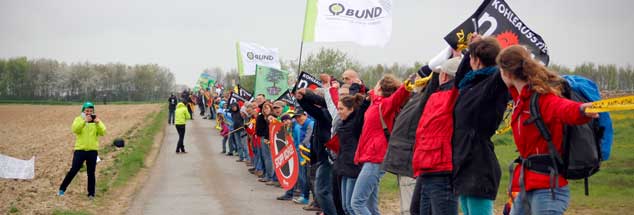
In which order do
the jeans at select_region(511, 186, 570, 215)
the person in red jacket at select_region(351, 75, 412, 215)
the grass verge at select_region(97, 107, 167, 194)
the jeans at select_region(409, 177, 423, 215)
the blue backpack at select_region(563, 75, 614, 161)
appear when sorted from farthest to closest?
1. the grass verge at select_region(97, 107, 167, 194)
2. the person in red jacket at select_region(351, 75, 412, 215)
3. the jeans at select_region(409, 177, 423, 215)
4. the jeans at select_region(511, 186, 570, 215)
5. the blue backpack at select_region(563, 75, 614, 161)

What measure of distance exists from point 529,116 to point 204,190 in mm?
10830

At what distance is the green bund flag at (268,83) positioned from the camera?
63.2 ft

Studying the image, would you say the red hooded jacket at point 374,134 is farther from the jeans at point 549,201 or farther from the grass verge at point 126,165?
the grass verge at point 126,165

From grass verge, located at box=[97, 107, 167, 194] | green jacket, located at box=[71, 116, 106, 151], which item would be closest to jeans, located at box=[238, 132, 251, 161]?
grass verge, located at box=[97, 107, 167, 194]

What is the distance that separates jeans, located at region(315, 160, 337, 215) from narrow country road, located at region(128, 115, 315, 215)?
6.77 feet

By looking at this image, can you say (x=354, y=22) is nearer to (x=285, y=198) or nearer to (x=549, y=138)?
(x=285, y=198)

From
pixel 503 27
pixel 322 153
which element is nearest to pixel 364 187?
pixel 503 27

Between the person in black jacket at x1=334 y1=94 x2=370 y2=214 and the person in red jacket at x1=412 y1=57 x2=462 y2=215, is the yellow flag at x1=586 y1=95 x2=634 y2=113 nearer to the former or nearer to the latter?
the person in red jacket at x1=412 y1=57 x2=462 y2=215

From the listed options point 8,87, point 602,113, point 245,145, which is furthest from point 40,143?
point 8,87

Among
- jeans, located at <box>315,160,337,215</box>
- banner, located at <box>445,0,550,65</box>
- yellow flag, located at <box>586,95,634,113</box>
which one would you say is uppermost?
banner, located at <box>445,0,550,65</box>

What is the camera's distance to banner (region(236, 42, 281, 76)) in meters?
26.7

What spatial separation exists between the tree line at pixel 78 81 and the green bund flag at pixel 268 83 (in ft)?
369

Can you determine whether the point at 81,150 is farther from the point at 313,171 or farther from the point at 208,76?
the point at 208,76

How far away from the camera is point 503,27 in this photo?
648cm
